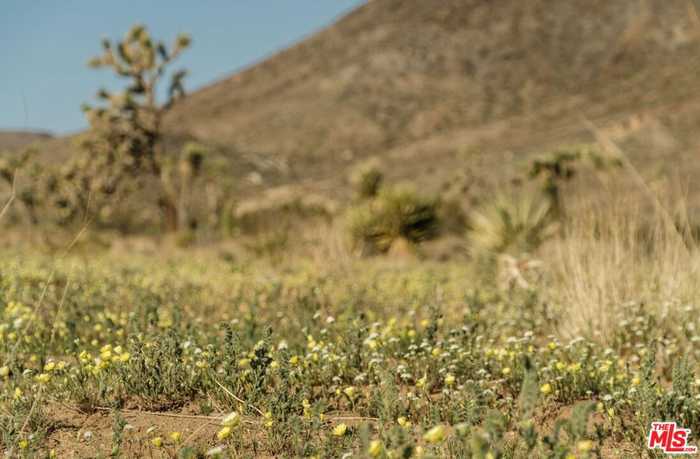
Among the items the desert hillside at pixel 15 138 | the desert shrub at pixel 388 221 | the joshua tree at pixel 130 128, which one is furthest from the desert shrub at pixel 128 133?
the desert hillside at pixel 15 138

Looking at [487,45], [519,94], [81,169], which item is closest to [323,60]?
[487,45]

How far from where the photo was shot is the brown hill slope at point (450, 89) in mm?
51500

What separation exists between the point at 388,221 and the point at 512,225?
4003mm

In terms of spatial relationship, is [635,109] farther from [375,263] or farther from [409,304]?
[409,304]

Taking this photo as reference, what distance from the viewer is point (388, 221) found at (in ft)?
50.7

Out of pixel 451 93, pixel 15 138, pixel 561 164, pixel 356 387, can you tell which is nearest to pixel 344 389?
pixel 356 387

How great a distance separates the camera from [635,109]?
2004 inches

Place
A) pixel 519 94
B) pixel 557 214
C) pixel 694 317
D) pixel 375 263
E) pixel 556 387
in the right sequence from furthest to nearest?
pixel 519 94 < pixel 557 214 < pixel 375 263 < pixel 694 317 < pixel 556 387

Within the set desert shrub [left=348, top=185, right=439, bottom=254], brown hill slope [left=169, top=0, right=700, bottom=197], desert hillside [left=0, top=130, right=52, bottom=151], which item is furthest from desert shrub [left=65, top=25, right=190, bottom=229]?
desert hillside [left=0, top=130, right=52, bottom=151]

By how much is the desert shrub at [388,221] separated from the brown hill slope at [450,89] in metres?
23.4

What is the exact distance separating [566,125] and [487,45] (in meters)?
35.5

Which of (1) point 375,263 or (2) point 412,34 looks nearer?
(1) point 375,263

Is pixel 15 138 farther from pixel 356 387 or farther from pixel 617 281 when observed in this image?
pixel 356 387

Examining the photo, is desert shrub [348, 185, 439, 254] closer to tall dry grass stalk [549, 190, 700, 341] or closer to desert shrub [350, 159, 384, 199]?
desert shrub [350, 159, 384, 199]
